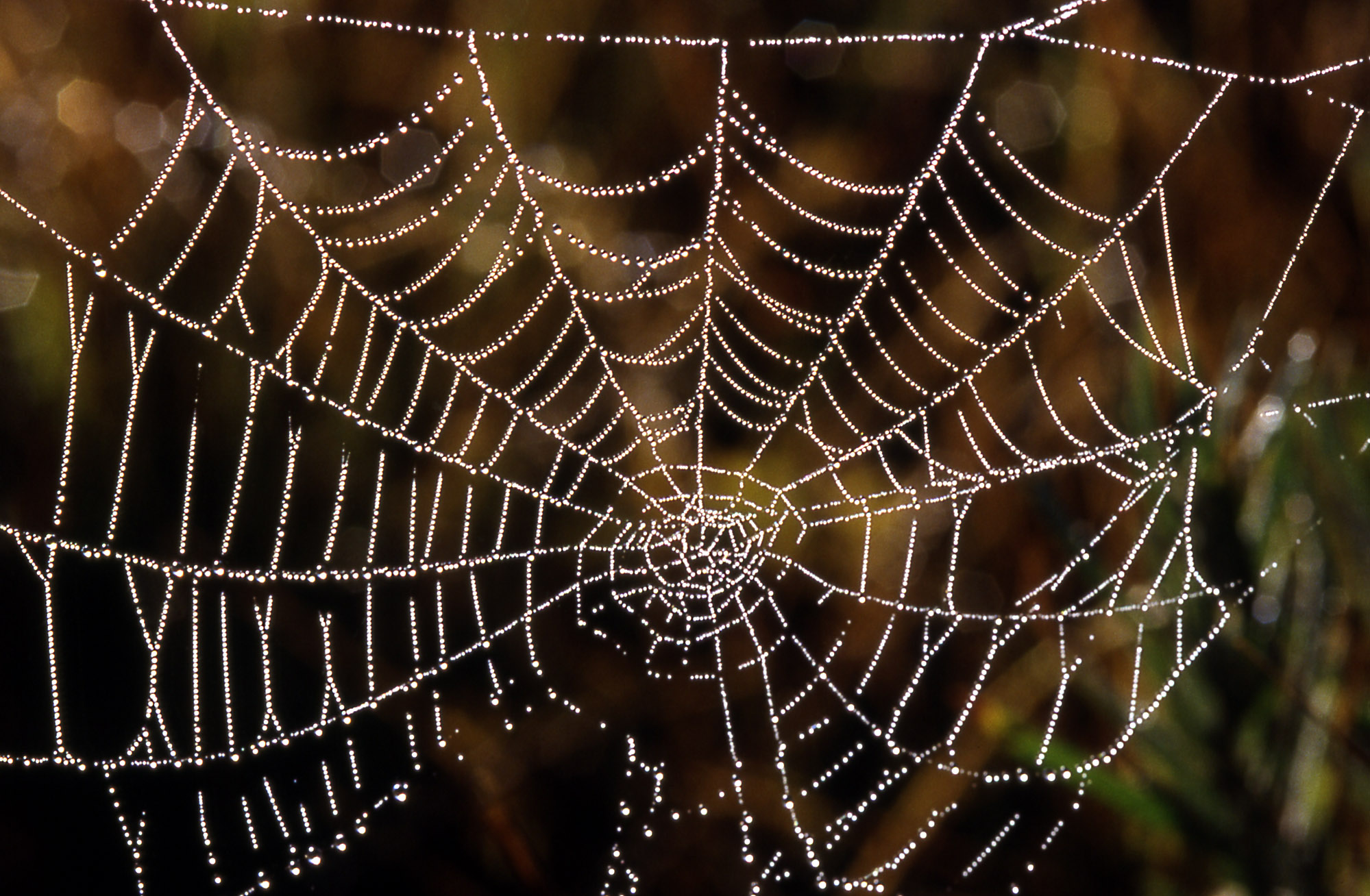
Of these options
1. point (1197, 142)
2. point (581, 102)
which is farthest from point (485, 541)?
point (1197, 142)

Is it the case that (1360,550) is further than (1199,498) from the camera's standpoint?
No

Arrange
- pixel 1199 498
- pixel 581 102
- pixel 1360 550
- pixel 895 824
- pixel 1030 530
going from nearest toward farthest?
1. pixel 1360 550
2. pixel 1199 498
3. pixel 895 824
4. pixel 1030 530
5. pixel 581 102

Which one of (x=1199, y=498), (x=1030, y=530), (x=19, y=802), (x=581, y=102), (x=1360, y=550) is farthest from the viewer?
(x=581, y=102)

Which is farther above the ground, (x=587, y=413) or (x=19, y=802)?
Answer: (x=587, y=413)

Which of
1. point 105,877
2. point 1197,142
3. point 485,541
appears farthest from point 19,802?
point 1197,142

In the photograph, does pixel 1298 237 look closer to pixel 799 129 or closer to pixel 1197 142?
pixel 1197 142

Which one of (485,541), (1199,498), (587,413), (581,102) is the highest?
(581,102)
